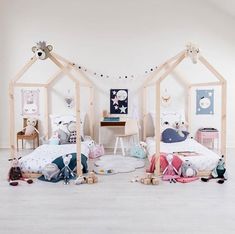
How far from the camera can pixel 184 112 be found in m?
6.46

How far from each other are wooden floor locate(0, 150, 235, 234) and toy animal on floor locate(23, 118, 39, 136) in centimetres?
216

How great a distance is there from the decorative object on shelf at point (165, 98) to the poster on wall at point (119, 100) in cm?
76

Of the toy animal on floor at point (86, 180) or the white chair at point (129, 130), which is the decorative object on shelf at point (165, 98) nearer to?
the white chair at point (129, 130)

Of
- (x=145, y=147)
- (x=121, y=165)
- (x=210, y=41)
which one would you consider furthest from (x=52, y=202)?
(x=210, y=41)

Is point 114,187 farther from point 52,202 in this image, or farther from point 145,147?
point 145,147

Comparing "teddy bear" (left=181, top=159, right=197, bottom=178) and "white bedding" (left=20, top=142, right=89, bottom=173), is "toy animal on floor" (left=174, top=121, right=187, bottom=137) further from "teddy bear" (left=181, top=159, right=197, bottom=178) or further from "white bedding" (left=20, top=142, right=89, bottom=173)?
"white bedding" (left=20, top=142, right=89, bottom=173)

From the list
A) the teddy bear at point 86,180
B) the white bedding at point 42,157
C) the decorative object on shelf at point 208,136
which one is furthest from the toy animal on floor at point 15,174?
the decorative object on shelf at point 208,136

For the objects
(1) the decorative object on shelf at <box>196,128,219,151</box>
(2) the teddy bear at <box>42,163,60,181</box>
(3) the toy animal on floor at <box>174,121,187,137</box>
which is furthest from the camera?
(1) the decorative object on shelf at <box>196,128,219,151</box>

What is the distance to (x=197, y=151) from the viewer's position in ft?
15.8

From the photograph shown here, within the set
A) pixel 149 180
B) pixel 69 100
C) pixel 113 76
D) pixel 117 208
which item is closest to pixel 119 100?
pixel 113 76

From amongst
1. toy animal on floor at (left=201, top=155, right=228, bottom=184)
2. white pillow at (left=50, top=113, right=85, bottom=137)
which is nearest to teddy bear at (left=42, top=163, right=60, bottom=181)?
white pillow at (left=50, top=113, right=85, bottom=137)

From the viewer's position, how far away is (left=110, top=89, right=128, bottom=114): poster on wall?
6.47 m

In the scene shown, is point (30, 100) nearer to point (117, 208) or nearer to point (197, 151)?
point (197, 151)
